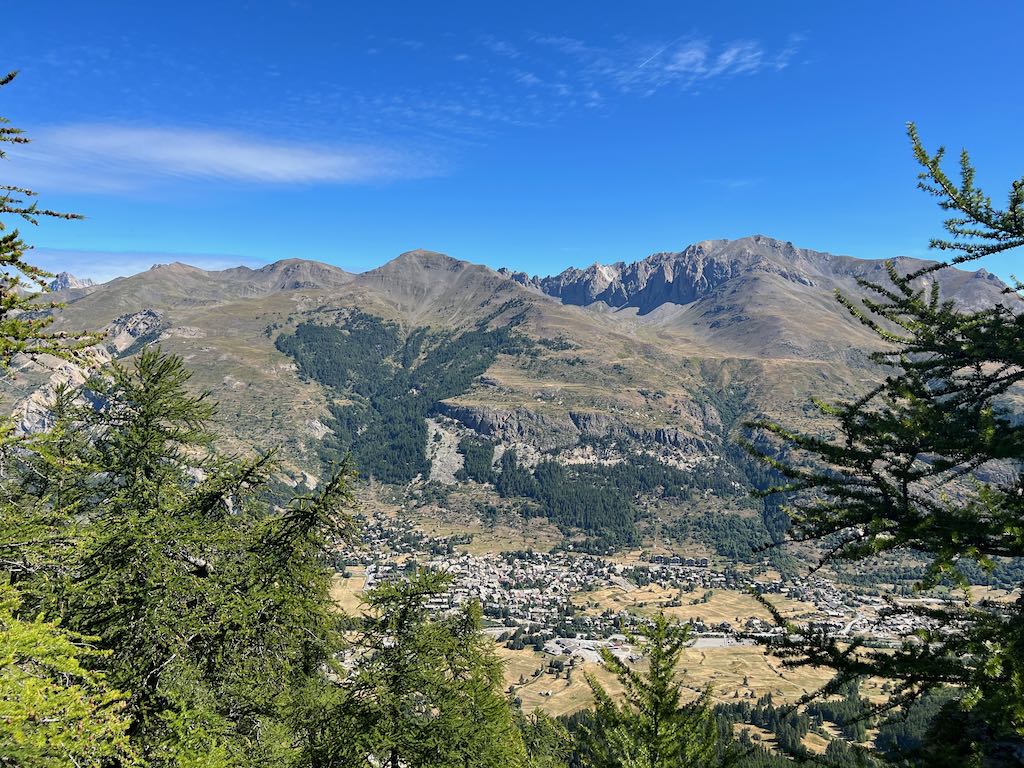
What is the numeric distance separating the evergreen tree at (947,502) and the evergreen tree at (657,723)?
352cm

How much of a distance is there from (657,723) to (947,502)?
24.6ft

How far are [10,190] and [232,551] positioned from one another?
34.8 feet

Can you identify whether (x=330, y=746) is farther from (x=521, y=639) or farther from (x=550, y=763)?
(x=521, y=639)

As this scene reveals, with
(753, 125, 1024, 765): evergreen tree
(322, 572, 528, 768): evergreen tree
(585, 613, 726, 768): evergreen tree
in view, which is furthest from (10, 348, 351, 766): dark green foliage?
(753, 125, 1024, 765): evergreen tree

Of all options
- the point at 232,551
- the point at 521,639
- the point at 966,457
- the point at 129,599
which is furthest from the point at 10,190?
the point at 521,639

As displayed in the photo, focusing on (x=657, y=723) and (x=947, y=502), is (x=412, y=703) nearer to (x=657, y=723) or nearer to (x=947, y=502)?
(x=657, y=723)

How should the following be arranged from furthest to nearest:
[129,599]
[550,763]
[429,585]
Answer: [550,763], [429,585], [129,599]

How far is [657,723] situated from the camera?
39.0 feet

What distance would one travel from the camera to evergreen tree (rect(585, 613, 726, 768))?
11.5 meters

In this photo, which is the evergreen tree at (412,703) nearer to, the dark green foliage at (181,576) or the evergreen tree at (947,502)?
the dark green foliage at (181,576)

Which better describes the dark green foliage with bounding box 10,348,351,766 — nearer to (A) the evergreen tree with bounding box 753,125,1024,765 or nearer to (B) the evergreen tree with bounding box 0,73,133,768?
(B) the evergreen tree with bounding box 0,73,133,768

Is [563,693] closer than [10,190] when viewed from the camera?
No

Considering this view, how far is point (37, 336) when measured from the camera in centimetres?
949

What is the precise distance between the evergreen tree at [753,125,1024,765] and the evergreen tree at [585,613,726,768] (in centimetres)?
352
